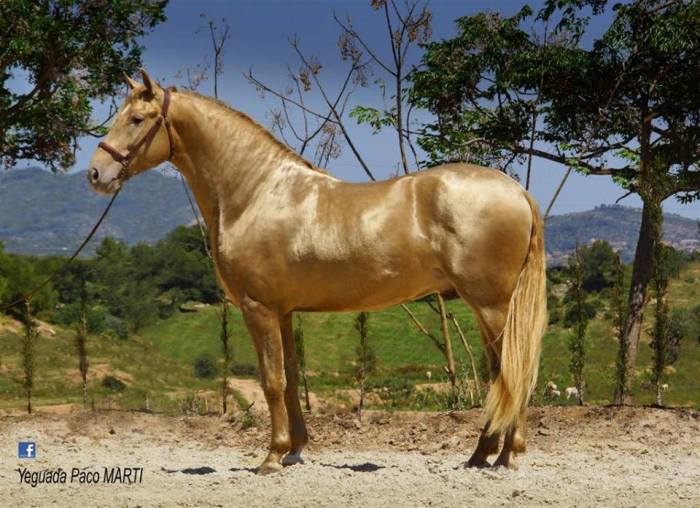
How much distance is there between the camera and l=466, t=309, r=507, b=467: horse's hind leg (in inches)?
263

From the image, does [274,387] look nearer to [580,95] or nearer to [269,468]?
[269,468]

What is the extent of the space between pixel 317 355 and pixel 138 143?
35.6 m

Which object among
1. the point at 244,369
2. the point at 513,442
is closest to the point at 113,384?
the point at 244,369

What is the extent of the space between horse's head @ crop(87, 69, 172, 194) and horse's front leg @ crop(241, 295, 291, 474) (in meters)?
1.41

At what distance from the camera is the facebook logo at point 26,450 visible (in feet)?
28.2

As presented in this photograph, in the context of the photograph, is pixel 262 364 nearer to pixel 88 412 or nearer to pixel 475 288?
pixel 475 288

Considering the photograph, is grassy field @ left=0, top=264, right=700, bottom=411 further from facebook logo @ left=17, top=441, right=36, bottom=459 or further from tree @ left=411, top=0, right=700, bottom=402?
facebook logo @ left=17, top=441, right=36, bottom=459

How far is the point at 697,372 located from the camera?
3384cm

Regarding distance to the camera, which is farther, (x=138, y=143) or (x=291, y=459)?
(x=291, y=459)

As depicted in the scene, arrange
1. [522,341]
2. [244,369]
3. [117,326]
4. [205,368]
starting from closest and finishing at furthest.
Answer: [522,341] → [244,369] → [205,368] → [117,326]

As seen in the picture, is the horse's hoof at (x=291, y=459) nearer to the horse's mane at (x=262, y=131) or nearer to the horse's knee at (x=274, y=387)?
the horse's knee at (x=274, y=387)

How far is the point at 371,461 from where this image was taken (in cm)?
815

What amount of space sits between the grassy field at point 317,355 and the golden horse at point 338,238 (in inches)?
807

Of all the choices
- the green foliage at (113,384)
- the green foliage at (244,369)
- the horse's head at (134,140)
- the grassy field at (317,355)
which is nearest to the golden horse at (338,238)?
the horse's head at (134,140)
